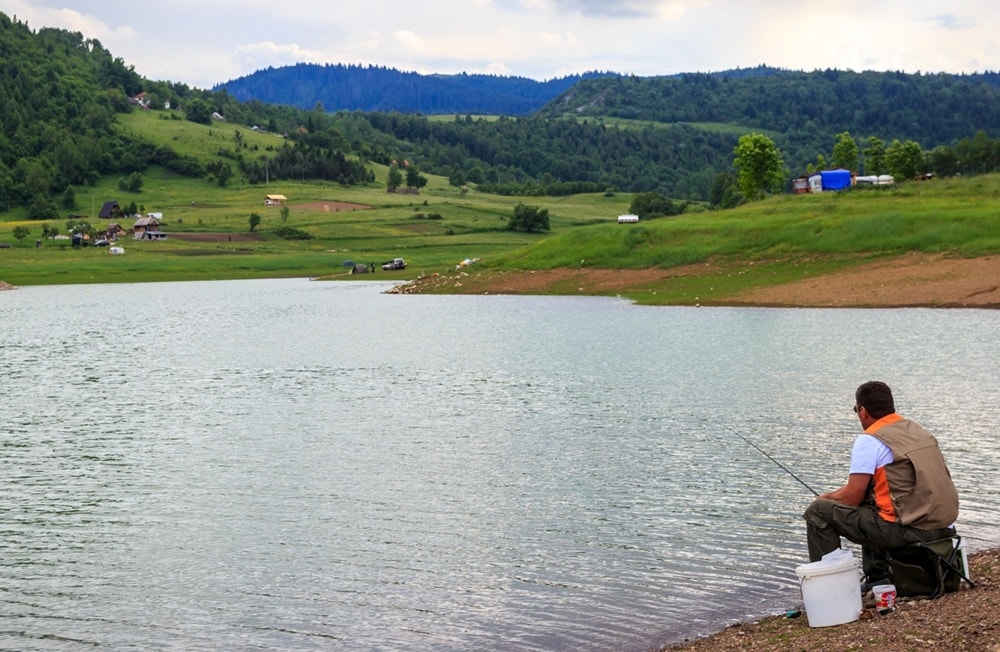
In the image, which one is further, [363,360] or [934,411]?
[363,360]

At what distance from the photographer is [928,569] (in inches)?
517

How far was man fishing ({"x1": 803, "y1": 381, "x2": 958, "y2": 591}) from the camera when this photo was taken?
12969 millimetres

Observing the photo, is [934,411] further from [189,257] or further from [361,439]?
[189,257]

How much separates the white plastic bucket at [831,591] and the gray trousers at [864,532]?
62 cm

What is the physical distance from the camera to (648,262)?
271 ft

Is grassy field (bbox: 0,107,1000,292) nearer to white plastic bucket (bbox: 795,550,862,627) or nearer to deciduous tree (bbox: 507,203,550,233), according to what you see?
deciduous tree (bbox: 507,203,550,233)

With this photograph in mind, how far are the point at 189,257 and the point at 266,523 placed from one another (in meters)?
133

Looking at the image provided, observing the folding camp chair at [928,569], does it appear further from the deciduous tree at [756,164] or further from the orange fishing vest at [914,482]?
the deciduous tree at [756,164]

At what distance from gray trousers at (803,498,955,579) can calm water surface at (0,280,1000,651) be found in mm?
1340

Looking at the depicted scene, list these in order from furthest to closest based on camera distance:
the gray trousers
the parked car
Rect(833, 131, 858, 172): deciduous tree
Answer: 1. Rect(833, 131, 858, 172): deciduous tree
2. the parked car
3. the gray trousers

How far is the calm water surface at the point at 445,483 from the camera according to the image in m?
15.0

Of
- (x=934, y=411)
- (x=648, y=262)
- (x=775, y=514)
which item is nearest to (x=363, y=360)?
(x=934, y=411)

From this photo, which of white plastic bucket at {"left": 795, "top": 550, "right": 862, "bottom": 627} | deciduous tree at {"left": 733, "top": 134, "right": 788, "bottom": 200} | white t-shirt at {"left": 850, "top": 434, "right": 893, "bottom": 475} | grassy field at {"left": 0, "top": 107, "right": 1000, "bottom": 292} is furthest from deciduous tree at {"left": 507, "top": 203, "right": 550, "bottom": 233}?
white plastic bucket at {"left": 795, "top": 550, "right": 862, "bottom": 627}

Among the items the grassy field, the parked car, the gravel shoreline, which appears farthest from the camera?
the parked car
